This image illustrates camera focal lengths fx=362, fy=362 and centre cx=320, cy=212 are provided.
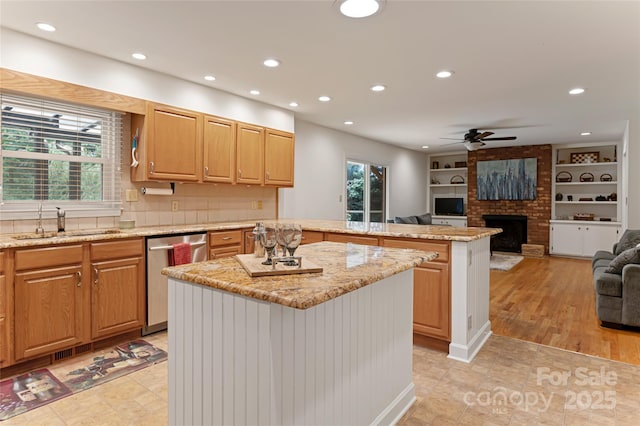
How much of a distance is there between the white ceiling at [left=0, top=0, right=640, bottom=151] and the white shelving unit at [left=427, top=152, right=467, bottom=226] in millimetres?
4756

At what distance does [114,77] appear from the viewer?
3.29 m

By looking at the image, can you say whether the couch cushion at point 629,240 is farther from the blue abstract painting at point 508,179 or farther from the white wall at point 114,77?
the white wall at point 114,77

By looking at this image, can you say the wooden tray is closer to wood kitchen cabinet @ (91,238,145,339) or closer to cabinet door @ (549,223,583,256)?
wood kitchen cabinet @ (91,238,145,339)

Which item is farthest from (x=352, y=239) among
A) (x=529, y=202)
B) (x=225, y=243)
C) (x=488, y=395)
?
(x=529, y=202)

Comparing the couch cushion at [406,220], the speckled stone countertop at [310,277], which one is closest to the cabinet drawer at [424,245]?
the speckled stone countertop at [310,277]

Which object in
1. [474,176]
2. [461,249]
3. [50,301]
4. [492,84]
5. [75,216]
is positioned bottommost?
[50,301]

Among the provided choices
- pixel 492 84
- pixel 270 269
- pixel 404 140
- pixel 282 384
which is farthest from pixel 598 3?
pixel 404 140

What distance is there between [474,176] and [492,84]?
17.7ft

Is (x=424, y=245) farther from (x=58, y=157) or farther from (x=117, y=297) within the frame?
(x=58, y=157)

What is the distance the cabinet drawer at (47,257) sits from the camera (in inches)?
95.8

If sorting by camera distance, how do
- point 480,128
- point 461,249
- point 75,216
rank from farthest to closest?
point 480,128
point 75,216
point 461,249

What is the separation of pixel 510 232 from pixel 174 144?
7.70 m

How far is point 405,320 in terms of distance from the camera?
6.75 feet

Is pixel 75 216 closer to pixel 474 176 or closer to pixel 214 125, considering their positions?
pixel 214 125
